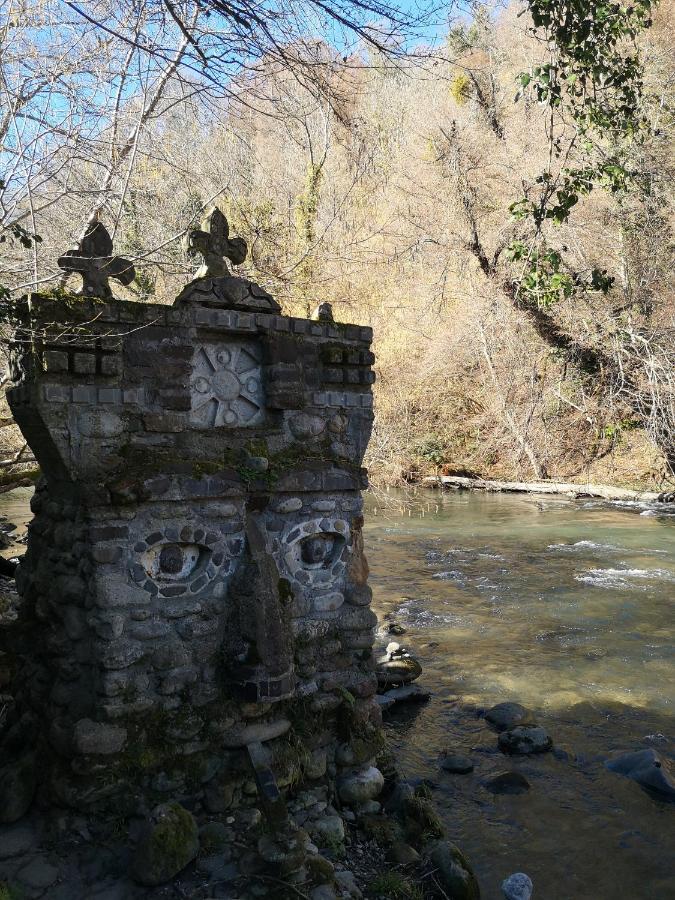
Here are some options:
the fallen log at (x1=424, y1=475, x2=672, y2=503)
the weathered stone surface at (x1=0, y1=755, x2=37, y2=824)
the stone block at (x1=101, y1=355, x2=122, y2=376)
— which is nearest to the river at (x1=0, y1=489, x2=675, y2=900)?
the fallen log at (x1=424, y1=475, x2=672, y2=503)

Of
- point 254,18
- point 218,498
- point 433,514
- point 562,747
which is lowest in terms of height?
point 562,747

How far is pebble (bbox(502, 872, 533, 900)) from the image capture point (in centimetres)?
427

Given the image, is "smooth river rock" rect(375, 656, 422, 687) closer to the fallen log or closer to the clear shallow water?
the clear shallow water

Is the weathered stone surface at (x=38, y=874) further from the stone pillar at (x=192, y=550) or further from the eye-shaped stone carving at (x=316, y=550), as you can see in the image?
the eye-shaped stone carving at (x=316, y=550)

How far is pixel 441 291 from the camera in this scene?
16.7 m

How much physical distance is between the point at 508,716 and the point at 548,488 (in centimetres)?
1260

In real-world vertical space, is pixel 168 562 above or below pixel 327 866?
above

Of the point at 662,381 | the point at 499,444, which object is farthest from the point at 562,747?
the point at 499,444

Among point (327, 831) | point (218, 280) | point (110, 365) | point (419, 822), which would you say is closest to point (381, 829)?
point (419, 822)

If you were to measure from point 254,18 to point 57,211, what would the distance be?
15.7 feet

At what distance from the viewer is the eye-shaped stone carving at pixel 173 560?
4410 millimetres

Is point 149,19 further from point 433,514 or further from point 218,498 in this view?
point 433,514

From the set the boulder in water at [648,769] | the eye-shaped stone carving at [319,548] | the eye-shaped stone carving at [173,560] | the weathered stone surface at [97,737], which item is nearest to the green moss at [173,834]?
the weathered stone surface at [97,737]

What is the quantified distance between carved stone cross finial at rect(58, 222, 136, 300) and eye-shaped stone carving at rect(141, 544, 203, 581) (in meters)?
1.57
